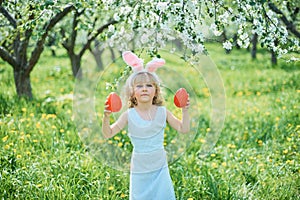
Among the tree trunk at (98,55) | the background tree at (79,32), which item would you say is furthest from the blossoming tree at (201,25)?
the background tree at (79,32)

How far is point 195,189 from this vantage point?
334cm

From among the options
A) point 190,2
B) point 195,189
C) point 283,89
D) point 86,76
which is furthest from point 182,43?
point 283,89

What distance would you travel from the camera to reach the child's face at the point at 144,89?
2.52m

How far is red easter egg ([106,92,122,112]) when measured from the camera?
8.04 ft

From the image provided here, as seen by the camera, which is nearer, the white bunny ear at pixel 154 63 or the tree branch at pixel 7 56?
the white bunny ear at pixel 154 63

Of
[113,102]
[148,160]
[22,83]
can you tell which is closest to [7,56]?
[22,83]

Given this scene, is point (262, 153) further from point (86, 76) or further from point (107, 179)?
point (86, 76)

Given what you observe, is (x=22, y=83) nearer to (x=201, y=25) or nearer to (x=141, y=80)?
(x=201, y=25)

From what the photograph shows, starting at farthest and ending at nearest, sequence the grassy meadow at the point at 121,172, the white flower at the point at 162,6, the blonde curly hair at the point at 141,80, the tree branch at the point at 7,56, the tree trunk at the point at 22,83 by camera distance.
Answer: the tree trunk at the point at 22,83, the tree branch at the point at 7,56, the grassy meadow at the point at 121,172, the white flower at the point at 162,6, the blonde curly hair at the point at 141,80

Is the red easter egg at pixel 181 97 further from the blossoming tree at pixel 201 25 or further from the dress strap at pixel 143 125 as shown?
the blossoming tree at pixel 201 25

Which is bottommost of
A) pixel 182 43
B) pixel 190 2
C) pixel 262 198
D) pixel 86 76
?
pixel 262 198

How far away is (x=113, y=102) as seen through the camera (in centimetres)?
246

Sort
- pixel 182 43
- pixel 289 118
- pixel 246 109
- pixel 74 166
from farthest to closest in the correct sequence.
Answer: pixel 246 109, pixel 289 118, pixel 74 166, pixel 182 43

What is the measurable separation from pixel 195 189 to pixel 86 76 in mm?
1264
